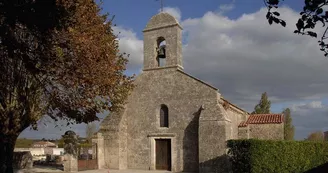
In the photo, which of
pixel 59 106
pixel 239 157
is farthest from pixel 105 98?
pixel 239 157

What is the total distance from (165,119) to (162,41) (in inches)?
238

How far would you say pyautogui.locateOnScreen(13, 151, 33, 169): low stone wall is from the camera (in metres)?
23.1

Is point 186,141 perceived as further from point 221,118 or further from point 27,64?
point 27,64

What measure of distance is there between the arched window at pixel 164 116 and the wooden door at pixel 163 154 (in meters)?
1.23

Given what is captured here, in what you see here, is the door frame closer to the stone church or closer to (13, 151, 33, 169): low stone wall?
the stone church

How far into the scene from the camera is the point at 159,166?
24.7 m

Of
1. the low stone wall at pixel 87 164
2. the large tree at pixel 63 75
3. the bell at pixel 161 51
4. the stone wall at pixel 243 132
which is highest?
the bell at pixel 161 51

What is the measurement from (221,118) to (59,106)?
10.6 meters

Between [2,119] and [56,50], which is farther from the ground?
[56,50]

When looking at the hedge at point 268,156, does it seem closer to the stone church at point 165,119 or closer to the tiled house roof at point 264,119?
the stone church at point 165,119

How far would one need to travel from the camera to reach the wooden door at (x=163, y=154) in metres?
24.5

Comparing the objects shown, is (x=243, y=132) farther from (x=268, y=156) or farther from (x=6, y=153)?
(x=6, y=153)

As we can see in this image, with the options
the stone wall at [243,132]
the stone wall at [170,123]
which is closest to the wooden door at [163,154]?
the stone wall at [170,123]

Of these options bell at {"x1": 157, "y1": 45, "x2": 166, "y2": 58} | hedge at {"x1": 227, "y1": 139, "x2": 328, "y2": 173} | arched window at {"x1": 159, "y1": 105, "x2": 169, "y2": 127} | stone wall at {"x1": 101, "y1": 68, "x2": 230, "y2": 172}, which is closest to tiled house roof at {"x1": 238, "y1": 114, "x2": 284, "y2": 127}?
stone wall at {"x1": 101, "y1": 68, "x2": 230, "y2": 172}
